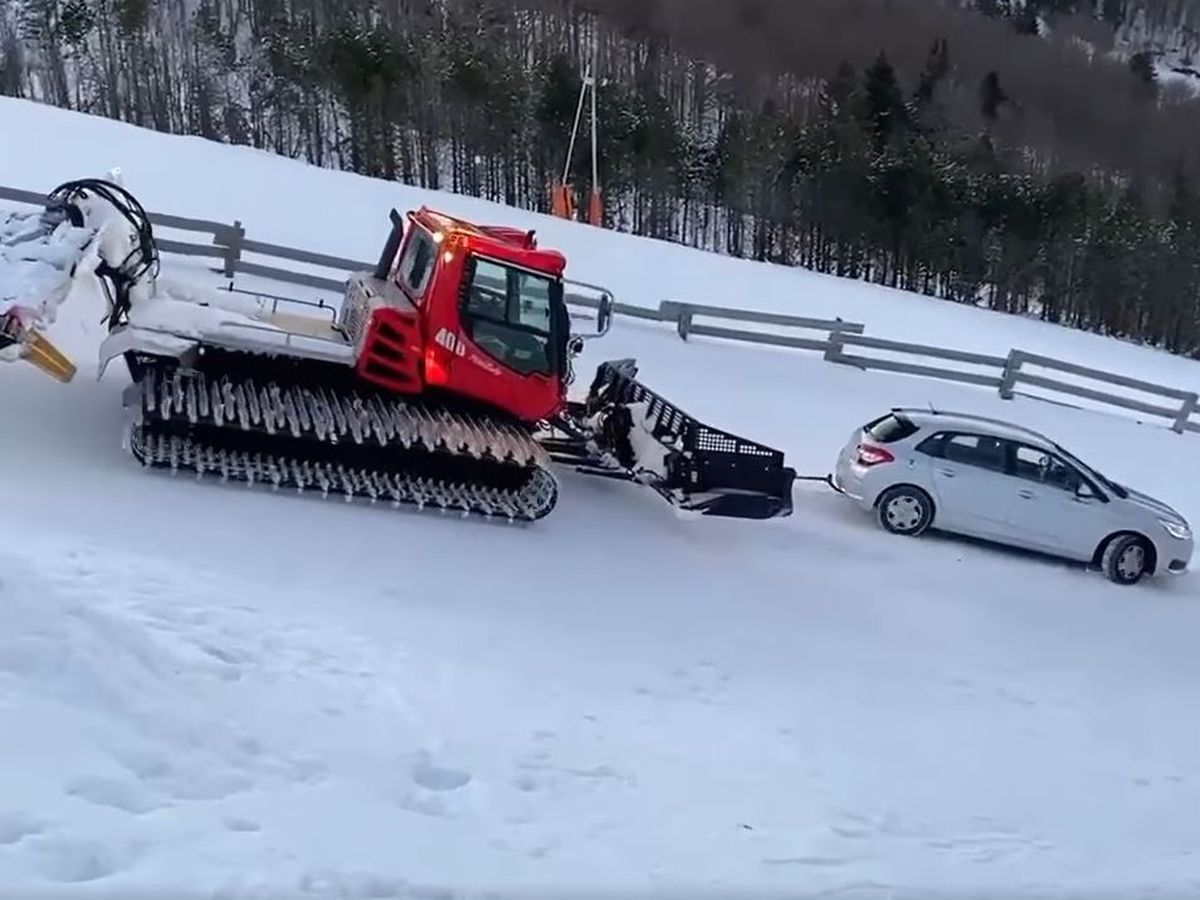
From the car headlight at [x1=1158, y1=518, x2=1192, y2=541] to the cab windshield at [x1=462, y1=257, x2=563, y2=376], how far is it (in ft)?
21.9

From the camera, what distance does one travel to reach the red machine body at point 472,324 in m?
10.6

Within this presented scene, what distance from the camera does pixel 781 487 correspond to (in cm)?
1157

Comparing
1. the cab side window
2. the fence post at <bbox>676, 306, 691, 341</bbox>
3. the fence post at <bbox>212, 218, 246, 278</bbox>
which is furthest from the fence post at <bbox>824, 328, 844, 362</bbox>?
the cab side window

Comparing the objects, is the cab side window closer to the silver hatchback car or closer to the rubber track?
the rubber track

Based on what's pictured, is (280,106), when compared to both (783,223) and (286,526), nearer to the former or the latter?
(783,223)

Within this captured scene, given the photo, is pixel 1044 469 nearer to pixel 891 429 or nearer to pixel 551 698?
pixel 891 429

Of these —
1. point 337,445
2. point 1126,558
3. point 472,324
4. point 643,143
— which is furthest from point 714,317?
point 643,143

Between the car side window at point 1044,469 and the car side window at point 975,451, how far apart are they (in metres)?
0.19

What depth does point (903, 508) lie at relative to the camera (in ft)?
42.6

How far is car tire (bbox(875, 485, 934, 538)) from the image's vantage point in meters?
13.0

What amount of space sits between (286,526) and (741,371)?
34.4 ft

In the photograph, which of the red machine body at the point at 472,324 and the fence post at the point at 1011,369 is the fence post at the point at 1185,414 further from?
the red machine body at the point at 472,324

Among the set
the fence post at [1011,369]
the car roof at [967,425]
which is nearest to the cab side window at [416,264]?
the car roof at [967,425]

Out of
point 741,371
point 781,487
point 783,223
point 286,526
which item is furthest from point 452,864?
point 783,223
